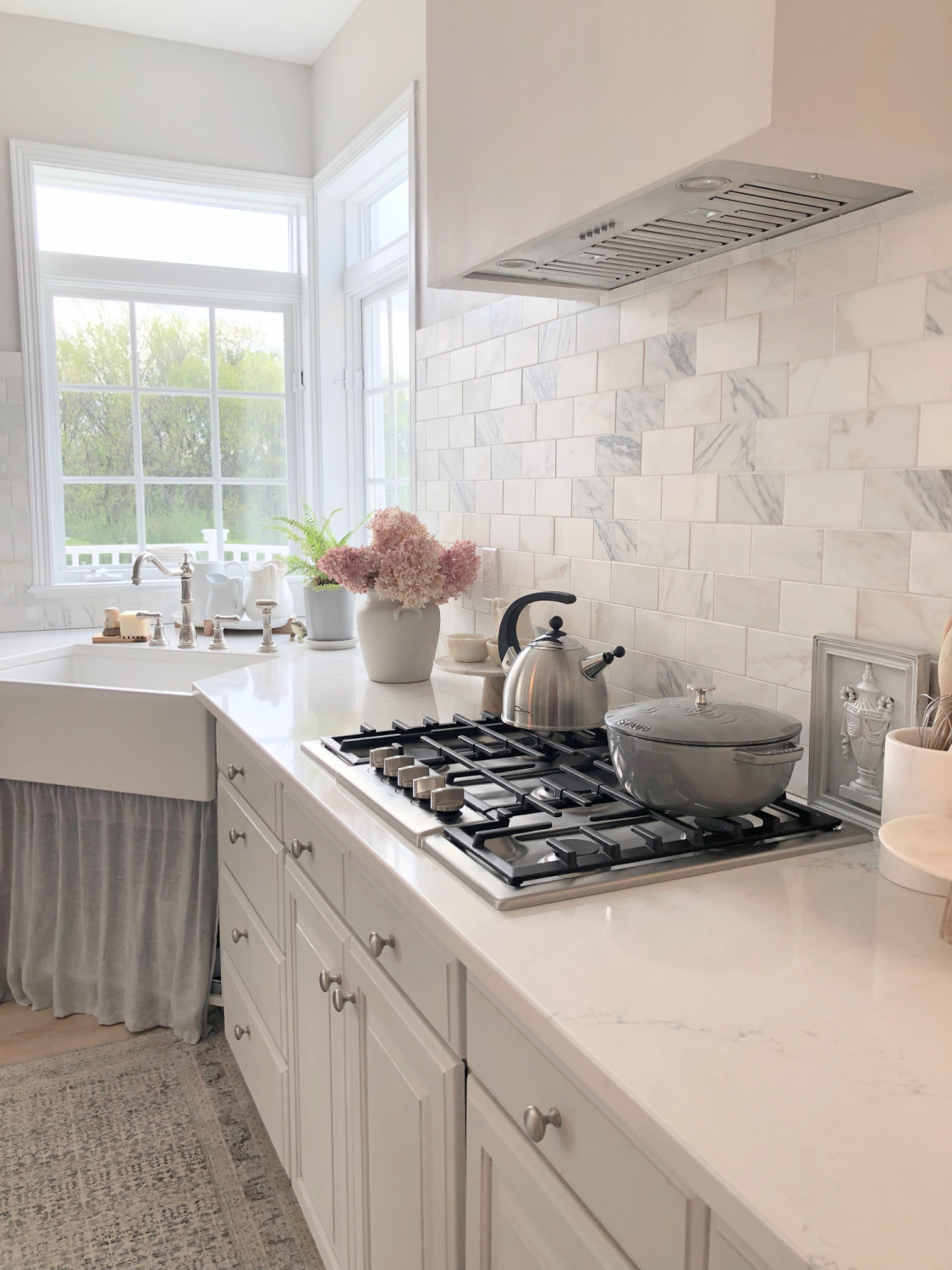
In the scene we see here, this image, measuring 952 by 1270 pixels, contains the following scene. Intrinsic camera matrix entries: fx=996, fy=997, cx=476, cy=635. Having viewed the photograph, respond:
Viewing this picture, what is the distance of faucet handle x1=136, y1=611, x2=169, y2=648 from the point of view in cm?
309

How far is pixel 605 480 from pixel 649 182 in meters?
0.82

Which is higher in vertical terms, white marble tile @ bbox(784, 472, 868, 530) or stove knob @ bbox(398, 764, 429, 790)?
white marble tile @ bbox(784, 472, 868, 530)

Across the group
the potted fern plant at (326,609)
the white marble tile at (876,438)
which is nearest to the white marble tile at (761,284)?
the white marble tile at (876,438)

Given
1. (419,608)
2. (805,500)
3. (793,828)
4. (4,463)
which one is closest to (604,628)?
(419,608)

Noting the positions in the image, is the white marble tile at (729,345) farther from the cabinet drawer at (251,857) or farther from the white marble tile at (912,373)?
the cabinet drawer at (251,857)

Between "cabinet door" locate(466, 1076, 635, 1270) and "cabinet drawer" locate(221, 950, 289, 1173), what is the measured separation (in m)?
0.86

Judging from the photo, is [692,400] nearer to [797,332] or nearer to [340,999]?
[797,332]

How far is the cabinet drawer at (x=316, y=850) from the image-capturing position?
1.47 meters

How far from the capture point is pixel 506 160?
1507 mm

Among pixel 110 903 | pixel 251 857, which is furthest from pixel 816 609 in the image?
pixel 110 903

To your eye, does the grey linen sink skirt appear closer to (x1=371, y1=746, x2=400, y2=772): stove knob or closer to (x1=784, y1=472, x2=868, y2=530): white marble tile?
(x1=371, y1=746, x2=400, y2=772): stove knob

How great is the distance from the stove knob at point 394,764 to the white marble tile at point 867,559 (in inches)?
26.1

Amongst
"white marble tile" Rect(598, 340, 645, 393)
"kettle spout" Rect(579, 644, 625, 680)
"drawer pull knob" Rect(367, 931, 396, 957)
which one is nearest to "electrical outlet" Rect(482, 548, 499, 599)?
"white marble tile" Rect(598, 340, 645, 393)

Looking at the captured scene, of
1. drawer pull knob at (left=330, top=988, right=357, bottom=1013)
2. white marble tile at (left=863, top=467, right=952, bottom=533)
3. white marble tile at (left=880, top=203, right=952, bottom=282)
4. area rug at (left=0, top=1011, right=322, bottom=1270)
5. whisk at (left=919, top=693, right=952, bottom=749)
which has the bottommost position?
area rug at (left=0, top=1011, right=322, bottom=1270)
